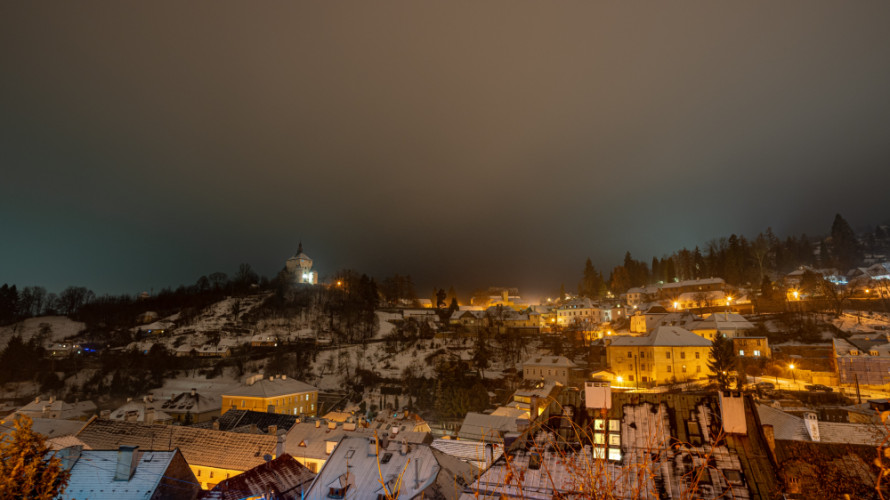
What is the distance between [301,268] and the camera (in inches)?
4734

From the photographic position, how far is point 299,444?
25859mm

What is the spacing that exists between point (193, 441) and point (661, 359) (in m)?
40.7

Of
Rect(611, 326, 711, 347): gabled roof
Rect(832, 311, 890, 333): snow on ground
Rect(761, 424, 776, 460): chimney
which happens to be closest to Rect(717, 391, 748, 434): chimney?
Rect(761, 424, 776, 460): chimney

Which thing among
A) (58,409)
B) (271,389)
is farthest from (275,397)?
(58,409)

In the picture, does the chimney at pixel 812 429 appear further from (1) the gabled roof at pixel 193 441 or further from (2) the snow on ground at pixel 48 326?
(2) the snow on ground at pixel 48 326

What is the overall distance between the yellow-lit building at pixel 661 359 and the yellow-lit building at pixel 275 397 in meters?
33.1

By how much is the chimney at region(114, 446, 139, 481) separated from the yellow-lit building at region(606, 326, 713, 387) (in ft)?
137

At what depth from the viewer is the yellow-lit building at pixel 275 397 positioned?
45562 millimetres

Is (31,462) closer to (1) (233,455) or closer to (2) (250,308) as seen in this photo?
(1) (233,455)

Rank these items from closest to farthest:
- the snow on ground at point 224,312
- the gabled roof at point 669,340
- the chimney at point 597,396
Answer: the chimney at point 597,396 < the gabled roof at point 669,340 < the snow on ground at point 224,312

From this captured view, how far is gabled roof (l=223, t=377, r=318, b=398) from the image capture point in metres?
46.3

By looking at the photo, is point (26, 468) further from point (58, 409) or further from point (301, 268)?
point (301, 268)

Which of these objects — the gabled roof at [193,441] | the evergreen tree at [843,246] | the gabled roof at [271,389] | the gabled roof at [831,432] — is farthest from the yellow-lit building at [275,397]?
the evergreen tree at [843,246]

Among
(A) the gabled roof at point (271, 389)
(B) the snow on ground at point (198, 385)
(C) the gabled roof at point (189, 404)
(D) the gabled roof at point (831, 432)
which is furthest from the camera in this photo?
(B) the snow on ground at point (198, 385)
